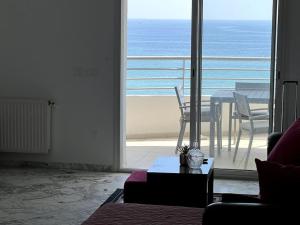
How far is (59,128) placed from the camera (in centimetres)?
572

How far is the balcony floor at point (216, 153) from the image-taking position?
5473 mm

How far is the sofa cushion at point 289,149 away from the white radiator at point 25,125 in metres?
3.00

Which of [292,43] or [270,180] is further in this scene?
[292,43]

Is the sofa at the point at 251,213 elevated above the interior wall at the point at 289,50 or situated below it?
below

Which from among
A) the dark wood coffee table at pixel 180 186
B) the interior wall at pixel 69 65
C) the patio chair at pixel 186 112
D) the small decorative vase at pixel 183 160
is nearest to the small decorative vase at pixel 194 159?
the small decorative vase at pixel 183 160

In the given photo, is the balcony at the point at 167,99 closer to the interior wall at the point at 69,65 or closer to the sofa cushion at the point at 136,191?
the interior wall at the point at 69,65

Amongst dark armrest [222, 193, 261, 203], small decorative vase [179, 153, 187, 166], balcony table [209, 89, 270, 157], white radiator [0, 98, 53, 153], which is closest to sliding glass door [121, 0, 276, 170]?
balcony table [209, 89, 270, 157]

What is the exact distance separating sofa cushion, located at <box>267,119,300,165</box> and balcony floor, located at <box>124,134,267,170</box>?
2051 millimetres

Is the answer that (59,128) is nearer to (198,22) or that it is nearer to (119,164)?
(119,164)

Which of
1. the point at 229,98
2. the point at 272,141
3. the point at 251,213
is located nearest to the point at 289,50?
the point at 229,98

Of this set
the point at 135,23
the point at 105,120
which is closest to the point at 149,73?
the point at 135,23

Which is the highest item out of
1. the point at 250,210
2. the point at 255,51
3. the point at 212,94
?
the point at 255,51

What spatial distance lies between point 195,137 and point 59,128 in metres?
1.44

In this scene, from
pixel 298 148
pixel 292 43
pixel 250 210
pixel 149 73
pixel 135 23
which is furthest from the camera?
pixel 149 73
